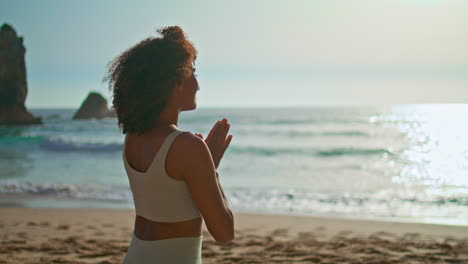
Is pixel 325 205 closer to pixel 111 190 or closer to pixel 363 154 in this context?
pixel 111 190

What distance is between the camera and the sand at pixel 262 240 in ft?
17.1

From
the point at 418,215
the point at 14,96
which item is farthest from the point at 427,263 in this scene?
the point at 14,96

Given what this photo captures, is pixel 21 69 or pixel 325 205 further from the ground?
pixel 21 69

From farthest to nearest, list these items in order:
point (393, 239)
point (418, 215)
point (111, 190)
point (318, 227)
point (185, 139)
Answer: point (111, 190) → point (418, 215) → point (318, 227) → point (393, 239) → point (185, 139)

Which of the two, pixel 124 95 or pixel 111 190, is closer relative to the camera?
pixel 124 95

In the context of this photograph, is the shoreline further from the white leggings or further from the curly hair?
the curly hair

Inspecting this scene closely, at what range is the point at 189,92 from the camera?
1358 millimetres

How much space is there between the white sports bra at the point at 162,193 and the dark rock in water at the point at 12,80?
50.0 m

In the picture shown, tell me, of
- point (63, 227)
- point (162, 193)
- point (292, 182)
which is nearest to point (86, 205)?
point (63, 227)

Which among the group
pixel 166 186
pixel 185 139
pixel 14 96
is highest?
pixel 14 96

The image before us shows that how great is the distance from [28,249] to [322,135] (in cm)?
2945

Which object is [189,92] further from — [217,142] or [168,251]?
[168,251]

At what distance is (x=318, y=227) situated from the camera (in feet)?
23.8

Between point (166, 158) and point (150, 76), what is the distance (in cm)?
24
